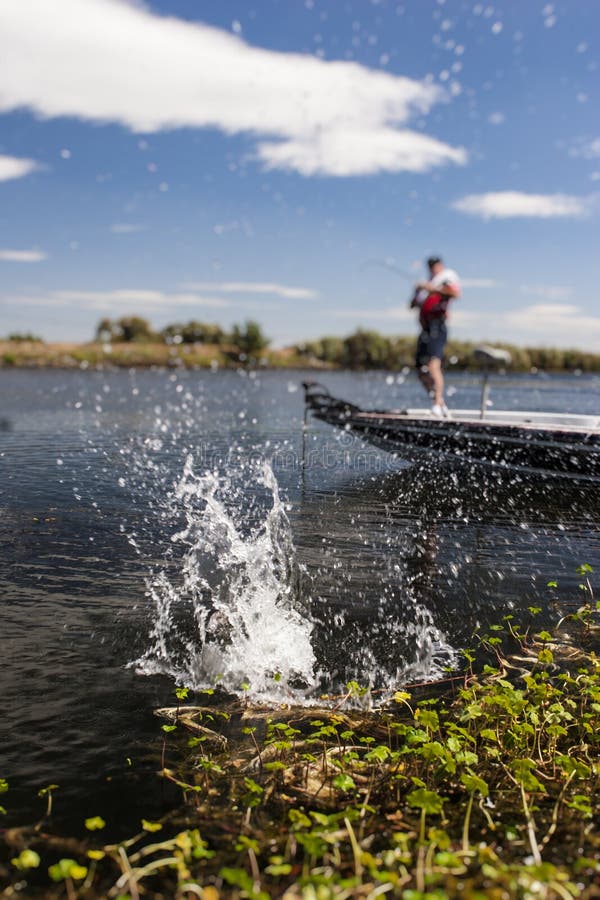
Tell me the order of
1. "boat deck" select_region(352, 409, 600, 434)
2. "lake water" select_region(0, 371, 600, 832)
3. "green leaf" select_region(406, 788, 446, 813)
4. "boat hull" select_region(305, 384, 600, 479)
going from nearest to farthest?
"green leaf" select_region(406, 788, 446, 813) < "lake water" select_region(0, 371, 600, 832) < "boat hull" select_region(305, 384, 600, 479) < "boat deck" select_region(352, 409, 600, 434)

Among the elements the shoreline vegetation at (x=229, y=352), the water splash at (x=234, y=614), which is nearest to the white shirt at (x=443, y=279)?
the water splash at (x=234, y=614)

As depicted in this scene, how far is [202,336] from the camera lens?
11475 centimetres

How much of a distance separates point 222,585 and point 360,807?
395cm

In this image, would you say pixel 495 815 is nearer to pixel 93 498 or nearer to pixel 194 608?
pixel 194 608

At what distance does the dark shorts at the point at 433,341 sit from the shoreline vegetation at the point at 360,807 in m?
9.77

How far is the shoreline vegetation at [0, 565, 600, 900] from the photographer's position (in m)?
3.01

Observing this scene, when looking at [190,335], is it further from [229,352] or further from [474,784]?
[474,784]

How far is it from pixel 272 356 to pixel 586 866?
112281mm

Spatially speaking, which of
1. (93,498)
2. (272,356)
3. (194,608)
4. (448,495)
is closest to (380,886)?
(194,608)

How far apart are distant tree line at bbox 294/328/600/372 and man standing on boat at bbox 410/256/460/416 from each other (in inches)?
3110

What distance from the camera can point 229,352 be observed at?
10988 cm

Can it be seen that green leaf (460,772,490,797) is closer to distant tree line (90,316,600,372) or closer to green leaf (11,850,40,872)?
green leaf (11,850,40,872)

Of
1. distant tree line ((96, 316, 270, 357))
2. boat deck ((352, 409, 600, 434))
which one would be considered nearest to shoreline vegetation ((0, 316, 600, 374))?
distant tree line ((96, 316, 270, 357))

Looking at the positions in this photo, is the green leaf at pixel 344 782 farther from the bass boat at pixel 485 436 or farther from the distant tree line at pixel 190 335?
the distant tree line at pixel 190 335
